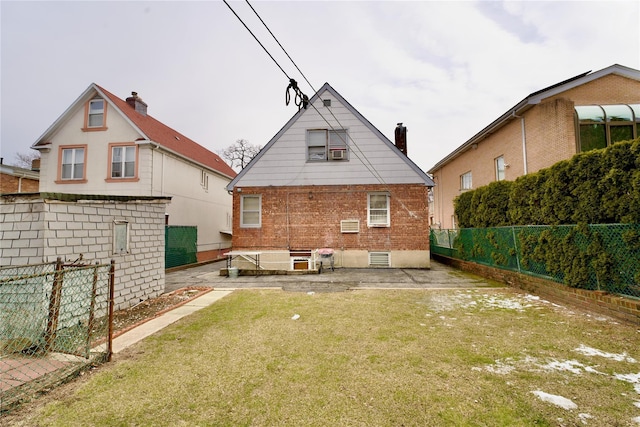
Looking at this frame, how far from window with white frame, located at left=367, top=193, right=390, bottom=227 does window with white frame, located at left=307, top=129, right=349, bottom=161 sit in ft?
7.80

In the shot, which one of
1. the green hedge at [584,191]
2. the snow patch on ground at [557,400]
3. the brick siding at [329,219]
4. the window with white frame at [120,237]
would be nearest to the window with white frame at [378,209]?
the brick siding at [329,219]

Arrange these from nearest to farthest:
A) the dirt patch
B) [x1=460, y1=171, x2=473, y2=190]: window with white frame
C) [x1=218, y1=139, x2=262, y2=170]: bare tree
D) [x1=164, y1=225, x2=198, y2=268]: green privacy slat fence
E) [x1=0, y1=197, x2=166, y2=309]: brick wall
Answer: [x1=0, y1=197, x2=166, y2=309]: brick wall, the dirt patch, [x1=164, y1=225, x2=198, y2=268]: green privacy slat fence, [x1=460, y1=171, x2=473, y2=190]: window with white frame, [x1=218, y1=139, x2=262, y2=170]: bare tree

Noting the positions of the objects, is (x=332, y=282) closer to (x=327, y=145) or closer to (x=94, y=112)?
(x=327, y=145)

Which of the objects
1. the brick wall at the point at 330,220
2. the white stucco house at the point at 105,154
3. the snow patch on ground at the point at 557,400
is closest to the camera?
the snow patch on ground at the point at 557,400

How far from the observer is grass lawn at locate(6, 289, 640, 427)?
8.85ft

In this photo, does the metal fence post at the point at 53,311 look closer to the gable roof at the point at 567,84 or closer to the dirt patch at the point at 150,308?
the dirt patch at the point at 150,308

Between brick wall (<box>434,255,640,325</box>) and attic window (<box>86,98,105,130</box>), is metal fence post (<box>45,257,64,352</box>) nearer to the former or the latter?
brick wall (<box>434,255,640,325</box>)

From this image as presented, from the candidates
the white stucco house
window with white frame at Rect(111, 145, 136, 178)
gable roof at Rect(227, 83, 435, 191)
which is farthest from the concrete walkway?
window with white frame at Rect(111, 145, 136, 178)

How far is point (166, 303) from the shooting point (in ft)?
23.7

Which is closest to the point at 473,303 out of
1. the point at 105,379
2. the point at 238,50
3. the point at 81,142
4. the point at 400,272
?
the point at 400,272

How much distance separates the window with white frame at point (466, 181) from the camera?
19684mm

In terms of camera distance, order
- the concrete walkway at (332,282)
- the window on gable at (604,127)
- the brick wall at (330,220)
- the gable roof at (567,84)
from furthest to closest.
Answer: the brick wall at (330,220), the gable roof at (567,84), the window on gable at (604,127), the concrete walkway at (332,282)

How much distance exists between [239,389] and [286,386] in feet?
1.74

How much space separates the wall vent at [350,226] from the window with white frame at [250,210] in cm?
400
